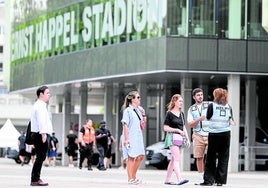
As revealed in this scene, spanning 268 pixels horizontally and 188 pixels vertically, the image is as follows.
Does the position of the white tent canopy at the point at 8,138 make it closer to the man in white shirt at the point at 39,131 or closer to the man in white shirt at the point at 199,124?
the man in white shirt at the point at 199,124

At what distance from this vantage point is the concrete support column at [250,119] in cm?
3753

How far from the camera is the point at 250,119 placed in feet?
129

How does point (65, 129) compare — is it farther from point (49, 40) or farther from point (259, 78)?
point (259, 78)

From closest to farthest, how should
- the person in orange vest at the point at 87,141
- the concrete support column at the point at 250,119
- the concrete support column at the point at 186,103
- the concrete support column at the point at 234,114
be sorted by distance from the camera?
1. the person in orange vest at the point at 87,141
2. the concrete support column at the point at 234,114
3. the concrete support column at the point at 186,103
4. the concrete support column at the point at 250,119

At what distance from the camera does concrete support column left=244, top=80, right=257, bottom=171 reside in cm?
3753

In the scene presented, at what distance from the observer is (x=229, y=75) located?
114ft

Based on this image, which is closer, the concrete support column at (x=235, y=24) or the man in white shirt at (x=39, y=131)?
the man in white shirt at (x=39, y=131)

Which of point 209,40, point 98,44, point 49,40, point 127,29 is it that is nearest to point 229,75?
point 209,40

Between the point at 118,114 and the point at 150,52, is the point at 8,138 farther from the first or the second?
the point at 150,52

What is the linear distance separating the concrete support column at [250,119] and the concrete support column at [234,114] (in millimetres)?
2745

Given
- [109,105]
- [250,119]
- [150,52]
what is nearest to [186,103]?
[150,52]

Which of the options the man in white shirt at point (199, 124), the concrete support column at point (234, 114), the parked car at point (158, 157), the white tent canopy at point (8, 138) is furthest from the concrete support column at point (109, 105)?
the man in white shirt at point (199, 124)

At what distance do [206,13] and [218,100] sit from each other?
1590 cm

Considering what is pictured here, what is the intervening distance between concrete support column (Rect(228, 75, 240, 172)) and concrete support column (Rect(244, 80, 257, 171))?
9.01 feet
